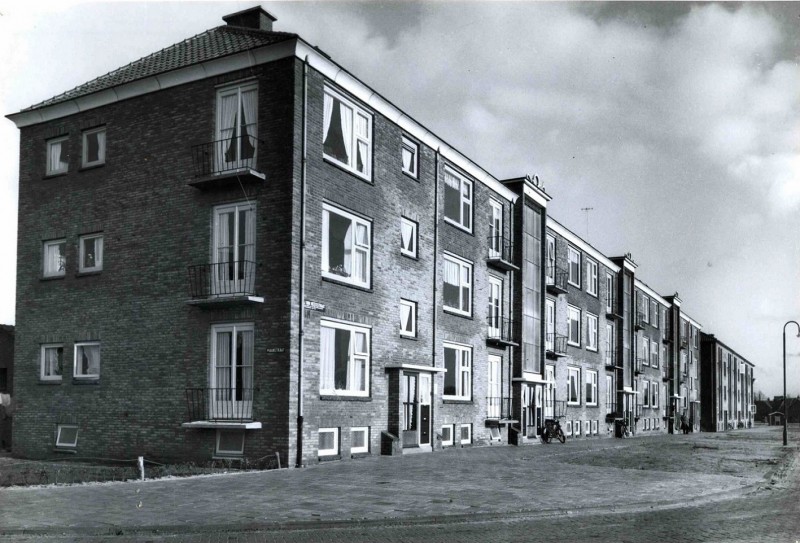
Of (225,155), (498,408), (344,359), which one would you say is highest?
(225,155)

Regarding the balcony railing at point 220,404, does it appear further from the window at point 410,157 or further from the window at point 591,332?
the window at point 591,332

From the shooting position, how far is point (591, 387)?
1775 inches

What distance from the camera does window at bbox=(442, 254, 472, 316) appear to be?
28.2 m

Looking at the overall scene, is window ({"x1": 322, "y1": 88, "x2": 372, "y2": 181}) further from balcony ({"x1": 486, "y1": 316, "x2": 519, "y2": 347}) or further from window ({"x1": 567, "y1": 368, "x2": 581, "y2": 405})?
window ({"x1": 567, "y1": 368, "x2": 581, "y2": 405})

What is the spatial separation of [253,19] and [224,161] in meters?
5.89

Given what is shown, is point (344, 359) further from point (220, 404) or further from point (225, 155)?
point (225, 155)

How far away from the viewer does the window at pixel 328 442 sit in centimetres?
1986

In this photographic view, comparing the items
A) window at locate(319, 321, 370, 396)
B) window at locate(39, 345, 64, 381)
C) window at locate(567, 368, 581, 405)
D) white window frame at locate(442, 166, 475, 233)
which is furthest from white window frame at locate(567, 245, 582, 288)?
window at locate(39, 345, 64, 381)

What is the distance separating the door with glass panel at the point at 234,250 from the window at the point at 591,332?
2880cm

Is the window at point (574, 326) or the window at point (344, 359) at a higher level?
the window at point (574, 326)

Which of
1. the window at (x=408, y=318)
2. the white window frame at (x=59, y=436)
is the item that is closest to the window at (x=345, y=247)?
the window at (x=408, y=318)

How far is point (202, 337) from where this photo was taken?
20031 millimetres

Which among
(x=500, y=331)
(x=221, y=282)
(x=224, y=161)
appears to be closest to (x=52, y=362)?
(x=221, y=282)

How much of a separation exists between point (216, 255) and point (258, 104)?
3.97 m
